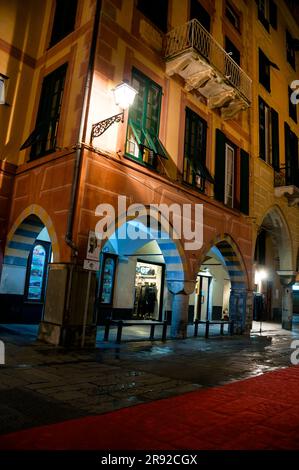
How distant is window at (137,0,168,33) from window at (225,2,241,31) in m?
5.19

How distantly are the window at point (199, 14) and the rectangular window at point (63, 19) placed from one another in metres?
4.53

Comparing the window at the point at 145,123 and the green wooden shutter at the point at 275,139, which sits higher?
the green wooden shutter at the point at 275,139

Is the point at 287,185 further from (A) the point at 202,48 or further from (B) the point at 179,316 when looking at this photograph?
(B) the point at 179,316

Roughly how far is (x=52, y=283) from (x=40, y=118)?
503 cm

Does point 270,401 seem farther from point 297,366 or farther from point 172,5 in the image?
point 172,5

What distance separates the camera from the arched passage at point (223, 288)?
46.9ft

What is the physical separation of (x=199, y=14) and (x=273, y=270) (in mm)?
17708

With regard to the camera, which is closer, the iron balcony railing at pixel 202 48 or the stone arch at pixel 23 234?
the stone arch at pixel 23 234

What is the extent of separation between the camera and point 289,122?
1975cm

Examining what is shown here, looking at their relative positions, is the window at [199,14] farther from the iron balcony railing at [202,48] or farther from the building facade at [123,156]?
the iron balcony railing at [202,48]

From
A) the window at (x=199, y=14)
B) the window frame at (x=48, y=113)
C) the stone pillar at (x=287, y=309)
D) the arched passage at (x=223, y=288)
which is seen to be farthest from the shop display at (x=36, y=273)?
the stone pillar at (x=287, y=309)

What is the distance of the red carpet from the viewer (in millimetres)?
3318

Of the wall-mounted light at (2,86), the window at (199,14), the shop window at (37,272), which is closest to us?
the wall-mounted light at (2,86)
